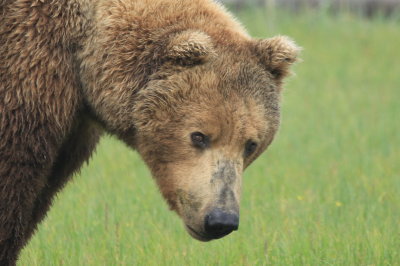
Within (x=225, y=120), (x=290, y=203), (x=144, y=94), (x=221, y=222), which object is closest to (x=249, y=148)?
(x=225, y=120)

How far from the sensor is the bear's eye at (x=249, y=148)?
15.2 ft

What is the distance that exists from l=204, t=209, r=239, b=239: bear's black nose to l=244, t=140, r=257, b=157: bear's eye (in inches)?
17.6

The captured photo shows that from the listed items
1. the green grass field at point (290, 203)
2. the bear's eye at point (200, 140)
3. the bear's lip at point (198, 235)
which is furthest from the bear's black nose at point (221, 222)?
the green grass field at point (290, 203)

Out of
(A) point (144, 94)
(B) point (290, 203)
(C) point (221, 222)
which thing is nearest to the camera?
(C) point (221, 222)

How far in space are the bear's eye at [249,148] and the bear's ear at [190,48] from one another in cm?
50

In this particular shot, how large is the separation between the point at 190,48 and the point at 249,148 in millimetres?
623

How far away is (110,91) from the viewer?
470 cm

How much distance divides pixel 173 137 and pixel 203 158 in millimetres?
210

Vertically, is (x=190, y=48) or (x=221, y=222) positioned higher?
(x=190, y=48)

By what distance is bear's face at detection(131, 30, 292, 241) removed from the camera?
447 centimetres

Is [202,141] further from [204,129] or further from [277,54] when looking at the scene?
[277,54]

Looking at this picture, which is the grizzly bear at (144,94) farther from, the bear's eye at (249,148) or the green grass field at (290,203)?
the green grass field at (290,203)

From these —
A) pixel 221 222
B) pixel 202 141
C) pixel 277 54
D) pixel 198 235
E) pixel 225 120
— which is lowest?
pixel 198 235

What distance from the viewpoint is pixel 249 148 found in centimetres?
467
